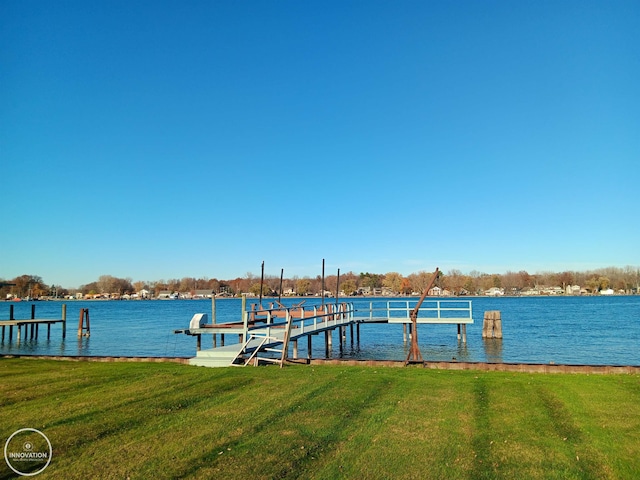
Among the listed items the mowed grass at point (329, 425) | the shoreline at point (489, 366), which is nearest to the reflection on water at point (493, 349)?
the shoreline at point (489, 366)

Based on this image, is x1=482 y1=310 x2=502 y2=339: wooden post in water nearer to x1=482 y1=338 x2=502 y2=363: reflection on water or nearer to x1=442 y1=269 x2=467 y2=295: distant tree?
x1=482 y1=338 x2=502 y2=363: reflection on water

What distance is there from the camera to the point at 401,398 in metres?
8.97

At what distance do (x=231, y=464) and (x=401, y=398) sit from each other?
416 centimetres

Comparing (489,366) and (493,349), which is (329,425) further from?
(493,349)

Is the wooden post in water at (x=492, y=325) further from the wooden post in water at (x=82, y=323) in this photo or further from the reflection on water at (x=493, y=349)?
the wooden post in water at (x=82, y=323)

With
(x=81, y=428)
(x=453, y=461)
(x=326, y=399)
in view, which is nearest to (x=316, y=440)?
(x=453, y=461)

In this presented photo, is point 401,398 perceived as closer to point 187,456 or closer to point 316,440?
point 316,440
